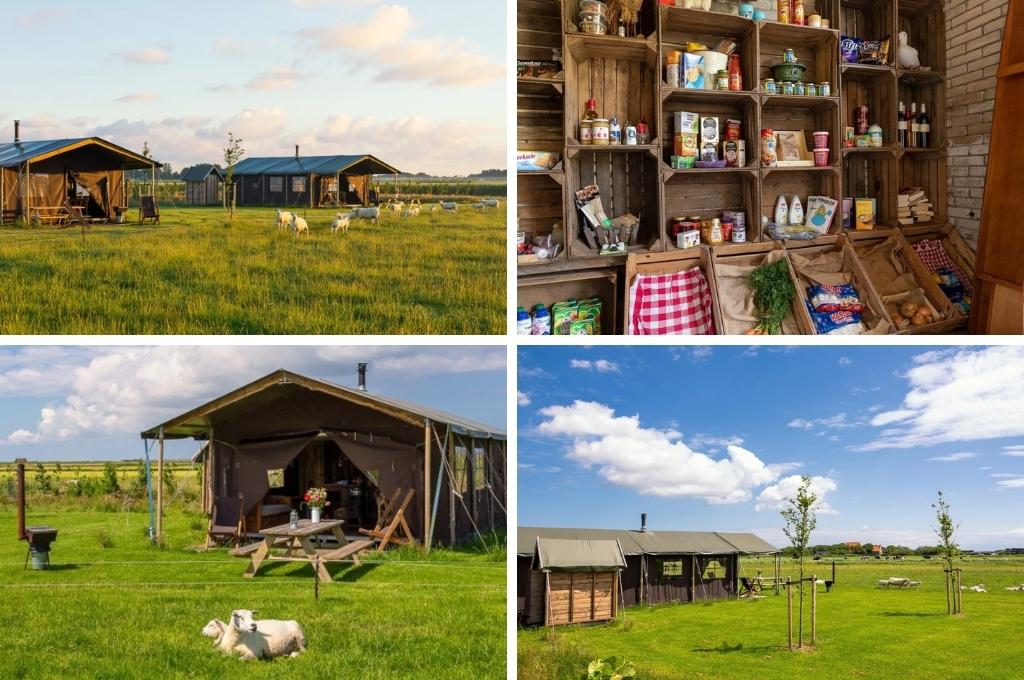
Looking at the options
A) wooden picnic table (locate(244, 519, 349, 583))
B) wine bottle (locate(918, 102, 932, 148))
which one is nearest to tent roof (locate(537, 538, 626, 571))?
wooden picnic table (locate(244, 519, 349, 583))

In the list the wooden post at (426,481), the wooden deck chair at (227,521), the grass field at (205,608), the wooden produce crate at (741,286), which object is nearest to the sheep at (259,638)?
the grass field at (205,608)

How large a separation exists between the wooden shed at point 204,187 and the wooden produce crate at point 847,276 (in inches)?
93.1

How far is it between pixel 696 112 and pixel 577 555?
206 centimetres

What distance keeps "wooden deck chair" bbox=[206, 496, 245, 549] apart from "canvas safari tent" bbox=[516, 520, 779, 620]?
97 cm

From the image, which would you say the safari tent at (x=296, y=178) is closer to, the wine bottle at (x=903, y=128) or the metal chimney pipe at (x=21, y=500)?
the metal chimney pipe at (x=21, y=500)

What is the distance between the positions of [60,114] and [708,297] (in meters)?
2.50

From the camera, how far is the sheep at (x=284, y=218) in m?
2.62

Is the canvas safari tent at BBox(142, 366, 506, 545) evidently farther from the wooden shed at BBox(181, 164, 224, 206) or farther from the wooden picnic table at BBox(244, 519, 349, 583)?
the wooden shed at BBox(181, 164, 224, 206)

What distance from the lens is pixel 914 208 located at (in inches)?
150

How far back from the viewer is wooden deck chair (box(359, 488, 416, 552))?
2.63 metres

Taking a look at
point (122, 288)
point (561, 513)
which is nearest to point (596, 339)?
point (561, 513)

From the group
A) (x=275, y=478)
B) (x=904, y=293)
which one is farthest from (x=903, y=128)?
(x=275, y=478)

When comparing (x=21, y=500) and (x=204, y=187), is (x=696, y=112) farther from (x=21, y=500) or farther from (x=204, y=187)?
(x=21, y=500)

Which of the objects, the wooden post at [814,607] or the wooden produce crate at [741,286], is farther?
the wooden produce crate at [741,286]
